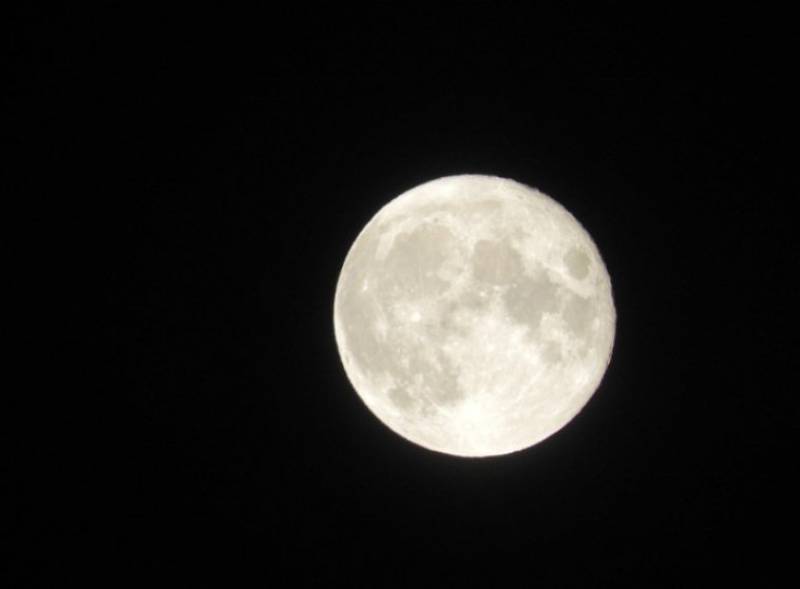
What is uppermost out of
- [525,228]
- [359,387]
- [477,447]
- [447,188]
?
[447,188]

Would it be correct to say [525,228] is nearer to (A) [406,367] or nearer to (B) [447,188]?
(B) [447,188]

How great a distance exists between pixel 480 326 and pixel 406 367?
24.5 inches

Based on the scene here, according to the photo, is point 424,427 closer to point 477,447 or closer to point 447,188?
point 477,447

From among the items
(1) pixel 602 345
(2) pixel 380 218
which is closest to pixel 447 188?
(2) pixel 380 218

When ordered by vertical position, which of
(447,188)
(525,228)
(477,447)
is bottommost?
(477,447)

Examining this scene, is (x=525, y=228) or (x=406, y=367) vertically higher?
(x=525, y=228)

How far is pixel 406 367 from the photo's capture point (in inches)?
229

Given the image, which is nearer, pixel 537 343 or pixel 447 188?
pixel 537 343

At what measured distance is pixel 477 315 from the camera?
18.0ft

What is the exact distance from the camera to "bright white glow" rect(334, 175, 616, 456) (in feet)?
18.1

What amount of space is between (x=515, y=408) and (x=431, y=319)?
81 centimetres

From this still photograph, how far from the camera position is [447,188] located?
609 centimetres

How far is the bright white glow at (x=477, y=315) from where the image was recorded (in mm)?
5520

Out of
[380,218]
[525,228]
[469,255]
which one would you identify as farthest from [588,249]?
[380,218]
